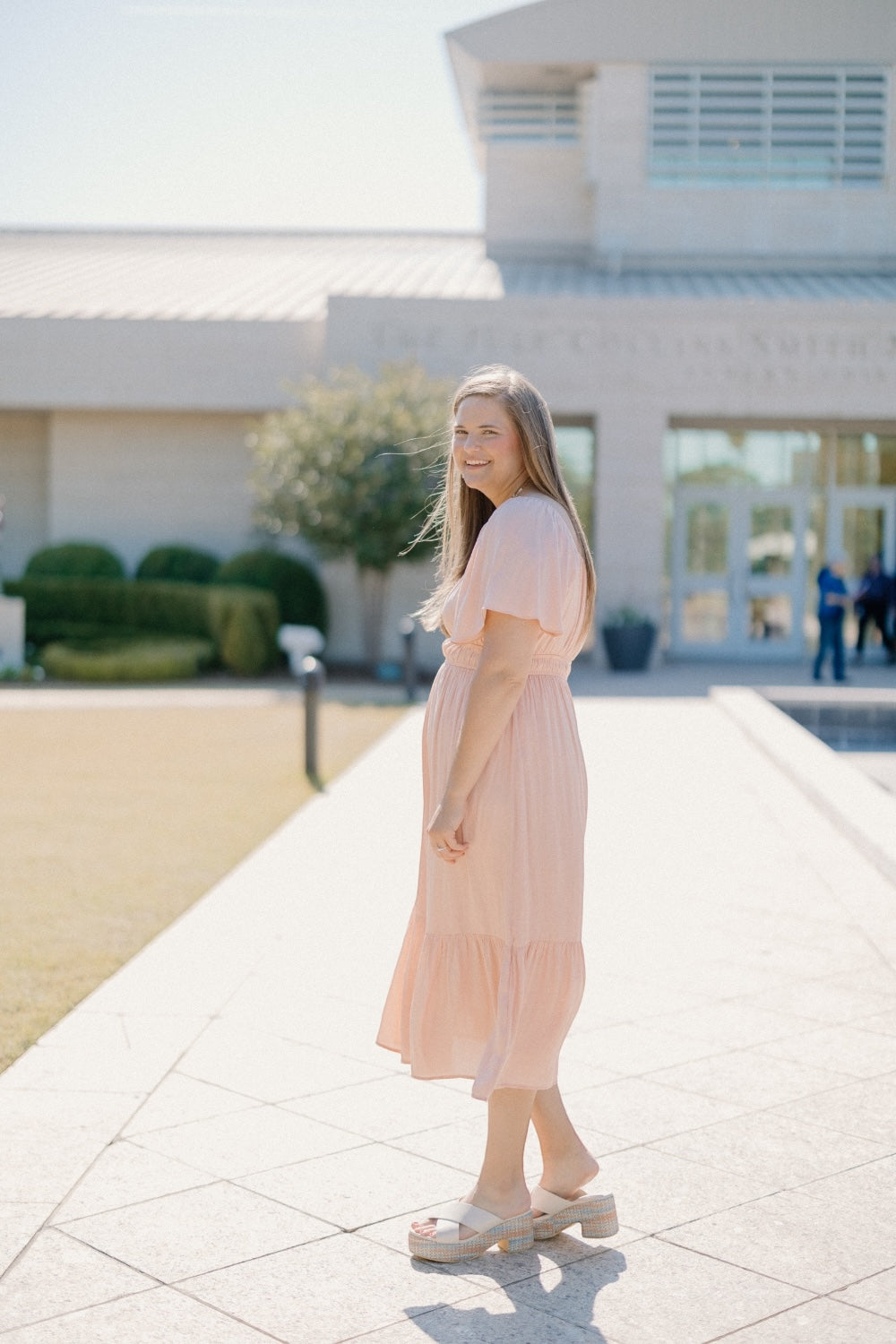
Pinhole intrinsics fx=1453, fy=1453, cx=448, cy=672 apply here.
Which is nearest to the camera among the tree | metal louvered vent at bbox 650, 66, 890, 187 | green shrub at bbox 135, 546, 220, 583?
the tree

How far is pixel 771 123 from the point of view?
2497 cm

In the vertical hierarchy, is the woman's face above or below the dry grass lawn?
above

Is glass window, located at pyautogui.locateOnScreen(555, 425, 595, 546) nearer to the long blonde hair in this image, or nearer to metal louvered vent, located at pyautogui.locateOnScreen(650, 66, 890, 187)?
metal louvered vent, located at pyautogui.locateOnScreen(650, 66, 890, 187)

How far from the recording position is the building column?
22.3 metres

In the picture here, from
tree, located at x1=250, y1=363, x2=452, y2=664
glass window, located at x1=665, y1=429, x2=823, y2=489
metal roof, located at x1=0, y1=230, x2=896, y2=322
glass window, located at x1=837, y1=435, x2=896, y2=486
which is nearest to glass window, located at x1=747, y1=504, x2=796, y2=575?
glass window, located at x1=665, y1=429, x2=823, y2=489

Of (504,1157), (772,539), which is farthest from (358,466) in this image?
(504,1157)

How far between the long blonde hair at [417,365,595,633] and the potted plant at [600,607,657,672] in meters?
18.3

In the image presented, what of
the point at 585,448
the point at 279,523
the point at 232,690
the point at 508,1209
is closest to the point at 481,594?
the point at 508,1209

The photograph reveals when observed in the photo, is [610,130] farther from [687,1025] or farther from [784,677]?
[687,1025]

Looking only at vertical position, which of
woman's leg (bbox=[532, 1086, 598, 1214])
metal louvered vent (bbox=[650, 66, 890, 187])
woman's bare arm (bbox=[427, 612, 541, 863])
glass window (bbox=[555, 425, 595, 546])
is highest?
metal louvered vent (bbox=[650, 66, 890, 187])

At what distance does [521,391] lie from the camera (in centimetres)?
327

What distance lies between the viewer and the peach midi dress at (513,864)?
3.12 m

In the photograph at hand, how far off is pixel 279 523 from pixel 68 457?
6.01 m

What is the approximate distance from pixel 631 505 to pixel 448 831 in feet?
64.7
